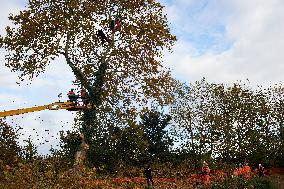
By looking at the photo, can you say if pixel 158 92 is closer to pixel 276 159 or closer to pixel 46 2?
pixel 46 2

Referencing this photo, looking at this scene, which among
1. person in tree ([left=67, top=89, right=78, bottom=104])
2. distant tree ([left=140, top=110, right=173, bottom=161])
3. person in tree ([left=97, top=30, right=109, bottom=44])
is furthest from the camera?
distant tree ([left=140, top=110, right=173, bottom=161])

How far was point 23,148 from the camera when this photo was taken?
3122 cm

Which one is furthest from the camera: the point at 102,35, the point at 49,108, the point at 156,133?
the point at 156,133

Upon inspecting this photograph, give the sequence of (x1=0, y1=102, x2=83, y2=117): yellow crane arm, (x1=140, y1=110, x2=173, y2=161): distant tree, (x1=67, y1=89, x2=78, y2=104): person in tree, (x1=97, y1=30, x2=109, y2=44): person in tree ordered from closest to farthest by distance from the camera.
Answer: (x1=0, y1=102, x2=83, y2=117): yellow crane arm
(x1=67, y1=89, x2=78, y2=104): person in tree
(x1=97, y1=30, x2=109, y2=44): person in tree
(x1=140, y1=110, x2=173, y2=161): distant tree

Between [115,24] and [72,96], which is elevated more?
[115,24]

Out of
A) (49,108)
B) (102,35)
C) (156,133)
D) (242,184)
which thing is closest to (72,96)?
(49,108)

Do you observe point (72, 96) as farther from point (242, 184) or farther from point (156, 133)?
point (156, 133)

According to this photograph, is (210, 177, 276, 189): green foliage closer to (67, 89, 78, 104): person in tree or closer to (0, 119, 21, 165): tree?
(67, 89, 78, 104): person in tree

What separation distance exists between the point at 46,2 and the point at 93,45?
4.14m

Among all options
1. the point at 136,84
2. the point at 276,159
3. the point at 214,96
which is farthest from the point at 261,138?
the point at 136,84

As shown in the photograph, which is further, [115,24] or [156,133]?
[156,133]

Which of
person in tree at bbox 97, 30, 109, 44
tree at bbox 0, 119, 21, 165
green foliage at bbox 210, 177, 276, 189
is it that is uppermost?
person in tree at bbox 97, 30, 109, 44

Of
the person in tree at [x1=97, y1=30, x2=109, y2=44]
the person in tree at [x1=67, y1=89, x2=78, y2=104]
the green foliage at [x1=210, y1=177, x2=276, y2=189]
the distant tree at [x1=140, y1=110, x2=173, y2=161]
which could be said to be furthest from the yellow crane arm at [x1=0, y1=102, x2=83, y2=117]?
the distant tree at [x1=140, y1=110, x2=173, y2=161]

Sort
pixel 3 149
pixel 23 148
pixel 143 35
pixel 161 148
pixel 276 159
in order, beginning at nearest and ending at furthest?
pixel 143 35 < pixel 3 149 < pixel 23 148 < pixel 276 159 < pixel 161 148
